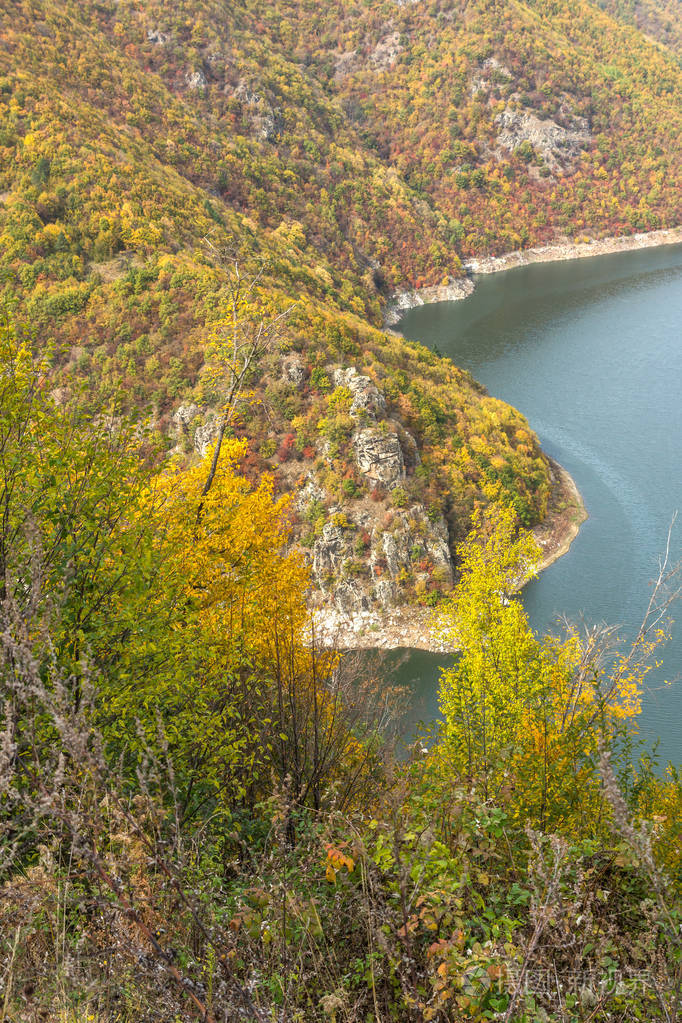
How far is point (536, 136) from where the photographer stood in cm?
13050

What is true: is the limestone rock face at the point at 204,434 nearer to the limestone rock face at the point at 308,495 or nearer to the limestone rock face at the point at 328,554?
the limestone rock face at the point at 308,495

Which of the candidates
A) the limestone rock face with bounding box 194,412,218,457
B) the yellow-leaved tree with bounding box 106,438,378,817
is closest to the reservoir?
the yellow-leaved tree with bounding box 106,438,378,817

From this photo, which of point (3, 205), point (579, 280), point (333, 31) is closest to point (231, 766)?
point (3, 205)

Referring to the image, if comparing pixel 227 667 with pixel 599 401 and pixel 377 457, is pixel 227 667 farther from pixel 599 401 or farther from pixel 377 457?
pixel 599 401

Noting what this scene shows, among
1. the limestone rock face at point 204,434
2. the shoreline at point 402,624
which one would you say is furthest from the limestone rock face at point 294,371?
the shoreline at point 402,624

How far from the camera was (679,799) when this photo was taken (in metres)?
11.2

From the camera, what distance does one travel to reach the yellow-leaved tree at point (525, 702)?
9.14 meters

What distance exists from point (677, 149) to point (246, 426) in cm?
13397

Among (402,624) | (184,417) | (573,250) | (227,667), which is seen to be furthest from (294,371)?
(573,250)

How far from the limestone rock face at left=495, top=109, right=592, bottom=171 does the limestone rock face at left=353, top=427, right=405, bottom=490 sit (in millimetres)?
118870

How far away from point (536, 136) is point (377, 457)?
12326 centimetres

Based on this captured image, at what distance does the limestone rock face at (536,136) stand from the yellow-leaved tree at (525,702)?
134 m

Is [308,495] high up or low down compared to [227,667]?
down

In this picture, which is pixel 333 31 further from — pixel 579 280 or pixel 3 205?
pixel 3 205
